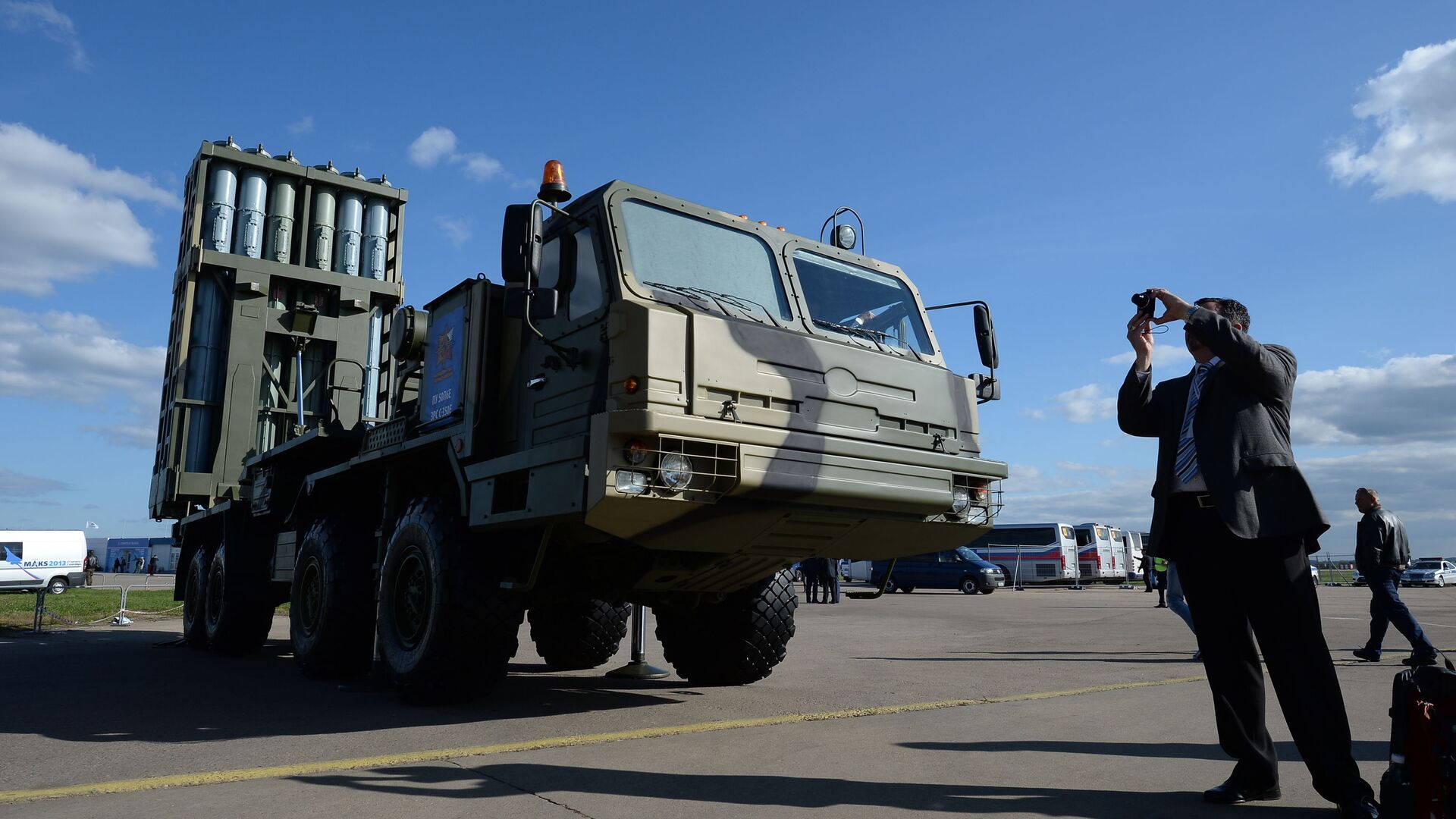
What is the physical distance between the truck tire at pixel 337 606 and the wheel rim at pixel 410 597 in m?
1.04

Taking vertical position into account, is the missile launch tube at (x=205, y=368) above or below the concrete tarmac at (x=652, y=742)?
above

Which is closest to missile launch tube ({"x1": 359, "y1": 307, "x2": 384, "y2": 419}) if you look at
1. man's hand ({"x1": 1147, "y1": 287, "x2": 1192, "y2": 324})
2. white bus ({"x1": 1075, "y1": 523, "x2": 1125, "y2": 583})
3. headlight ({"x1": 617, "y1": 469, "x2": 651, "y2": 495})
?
headlight ({"x1": 617, "y1": 469, "x2": 651, "y2": 495})

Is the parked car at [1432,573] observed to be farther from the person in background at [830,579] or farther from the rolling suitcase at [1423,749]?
the rolling suitcase at [1423,749]

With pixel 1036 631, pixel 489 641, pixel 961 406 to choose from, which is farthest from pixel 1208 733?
pixel 1036 631

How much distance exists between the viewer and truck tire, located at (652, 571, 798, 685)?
265 inches

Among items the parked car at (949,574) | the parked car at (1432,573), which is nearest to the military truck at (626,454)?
the parked car at (949,574)

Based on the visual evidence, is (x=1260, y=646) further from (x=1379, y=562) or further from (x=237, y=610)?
(x=237, y=610)

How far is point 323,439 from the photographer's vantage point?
25.9ft

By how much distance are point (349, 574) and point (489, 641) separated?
2099 millimetres

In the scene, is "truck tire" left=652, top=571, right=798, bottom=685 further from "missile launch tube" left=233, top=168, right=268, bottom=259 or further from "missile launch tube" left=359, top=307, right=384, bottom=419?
"missile launch tube" left=233, top=168, right=268, bottom=259

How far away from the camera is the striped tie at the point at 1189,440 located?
11.6 ft

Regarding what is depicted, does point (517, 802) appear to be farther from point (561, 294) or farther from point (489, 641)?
point (561, 294)

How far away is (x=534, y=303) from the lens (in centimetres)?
490

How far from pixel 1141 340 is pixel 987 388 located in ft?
7.52
